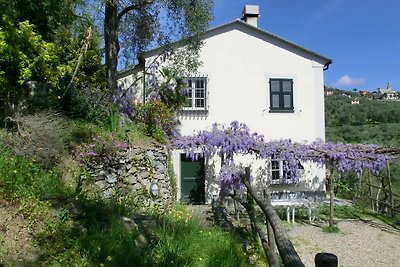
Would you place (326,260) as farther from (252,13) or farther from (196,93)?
(252,13)

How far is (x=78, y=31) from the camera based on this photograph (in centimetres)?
1196

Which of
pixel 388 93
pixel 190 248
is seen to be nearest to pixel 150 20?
pixel 190 248

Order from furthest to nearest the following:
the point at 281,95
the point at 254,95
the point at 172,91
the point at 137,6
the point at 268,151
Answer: the point at 281,95 → the point at 254,95 → the point at 172,91 → the point at 268,151 → the point at 137,6

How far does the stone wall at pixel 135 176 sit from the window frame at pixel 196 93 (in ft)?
15.2

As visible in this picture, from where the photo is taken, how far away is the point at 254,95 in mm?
14664

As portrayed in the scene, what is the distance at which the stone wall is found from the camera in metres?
8.23

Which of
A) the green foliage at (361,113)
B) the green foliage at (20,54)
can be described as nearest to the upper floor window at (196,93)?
the green foliage at (20,54)

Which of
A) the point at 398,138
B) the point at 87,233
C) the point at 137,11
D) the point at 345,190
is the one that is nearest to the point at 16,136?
the point at 87,233

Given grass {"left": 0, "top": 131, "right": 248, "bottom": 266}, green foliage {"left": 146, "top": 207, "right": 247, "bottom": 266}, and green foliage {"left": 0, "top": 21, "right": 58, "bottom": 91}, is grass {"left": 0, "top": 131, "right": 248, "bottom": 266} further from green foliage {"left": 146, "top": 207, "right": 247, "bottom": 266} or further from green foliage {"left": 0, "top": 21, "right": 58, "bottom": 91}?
green foliage {"left": 0, "top": 21, "right": 58, "bottom": 91}

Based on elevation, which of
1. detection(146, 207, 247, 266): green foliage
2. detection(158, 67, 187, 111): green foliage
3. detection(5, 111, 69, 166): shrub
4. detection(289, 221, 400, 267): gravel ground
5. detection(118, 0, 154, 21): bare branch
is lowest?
detection(289, 221, 400, 267): gravel ground

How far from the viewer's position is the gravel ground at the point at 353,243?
8.67m

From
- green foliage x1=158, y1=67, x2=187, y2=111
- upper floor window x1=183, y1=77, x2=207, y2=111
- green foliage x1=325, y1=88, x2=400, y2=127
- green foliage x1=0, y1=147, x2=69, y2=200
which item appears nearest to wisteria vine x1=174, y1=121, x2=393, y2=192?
green foliage x1=158, y1=67, x2=187, y2=111

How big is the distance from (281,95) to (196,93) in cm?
343

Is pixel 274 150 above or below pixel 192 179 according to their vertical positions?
above
